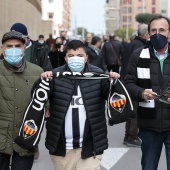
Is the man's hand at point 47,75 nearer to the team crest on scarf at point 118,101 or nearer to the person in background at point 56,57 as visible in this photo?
the team crest on scarf at point 118,101

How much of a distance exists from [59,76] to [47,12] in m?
112

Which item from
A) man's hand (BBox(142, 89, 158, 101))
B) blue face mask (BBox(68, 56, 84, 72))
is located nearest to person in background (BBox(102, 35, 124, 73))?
man's hand (BBox(142, 89, 158, 101))

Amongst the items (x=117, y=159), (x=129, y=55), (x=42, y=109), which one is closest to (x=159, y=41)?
(x=42, y=109)

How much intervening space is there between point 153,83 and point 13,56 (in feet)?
4.32

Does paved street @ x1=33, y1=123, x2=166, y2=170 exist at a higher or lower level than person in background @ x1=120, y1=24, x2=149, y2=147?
lower

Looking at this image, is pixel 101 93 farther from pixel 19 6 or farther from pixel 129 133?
pixel 19 6

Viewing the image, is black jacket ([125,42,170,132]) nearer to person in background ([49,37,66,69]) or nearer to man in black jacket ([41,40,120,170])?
man in black jacket ([41,40,120,170])

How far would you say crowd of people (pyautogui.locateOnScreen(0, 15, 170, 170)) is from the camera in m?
4.08

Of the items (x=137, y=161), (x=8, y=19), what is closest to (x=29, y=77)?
(x=137, y=161)

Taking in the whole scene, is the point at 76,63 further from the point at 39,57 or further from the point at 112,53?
the point at 112,53

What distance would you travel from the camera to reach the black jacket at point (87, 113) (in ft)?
13.3

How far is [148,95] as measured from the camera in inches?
168

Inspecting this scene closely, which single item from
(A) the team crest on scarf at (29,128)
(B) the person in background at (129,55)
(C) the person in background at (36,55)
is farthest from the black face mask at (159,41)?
(B) the person in background at (129,55)

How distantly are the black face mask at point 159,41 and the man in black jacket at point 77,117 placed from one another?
598 millimetres
